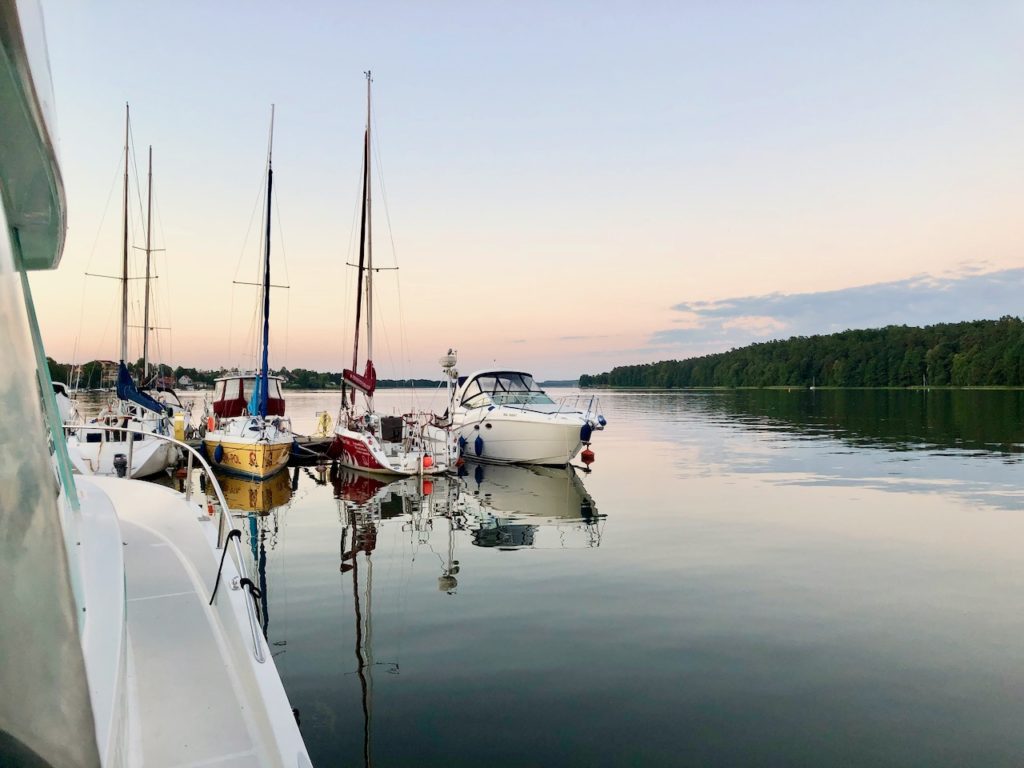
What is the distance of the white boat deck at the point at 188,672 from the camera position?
3.33m

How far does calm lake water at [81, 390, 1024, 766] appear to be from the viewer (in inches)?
226

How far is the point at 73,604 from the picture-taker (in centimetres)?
126

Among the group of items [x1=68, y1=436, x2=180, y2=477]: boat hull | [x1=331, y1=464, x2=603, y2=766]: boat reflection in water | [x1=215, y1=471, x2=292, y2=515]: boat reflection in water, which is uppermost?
[x1=68, y1=436, x2=180, y2=477]: boat hull

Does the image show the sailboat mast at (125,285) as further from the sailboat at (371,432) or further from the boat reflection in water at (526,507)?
the boat reflection in water at (526,507)

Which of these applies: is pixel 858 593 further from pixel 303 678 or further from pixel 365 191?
pixel 365 191

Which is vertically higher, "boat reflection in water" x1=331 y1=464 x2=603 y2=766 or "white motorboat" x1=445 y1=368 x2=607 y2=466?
"white motorboat" x1=445 y1=368 x2=607 y2=466

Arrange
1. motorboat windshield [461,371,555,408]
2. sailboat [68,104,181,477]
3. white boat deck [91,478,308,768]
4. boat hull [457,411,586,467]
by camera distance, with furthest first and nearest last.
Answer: motorboat windshield [461,371,555,408]
boat hull [457,411,586,467]
sailboat [68,104,181,477]
white boat deck [91,478,308,768]

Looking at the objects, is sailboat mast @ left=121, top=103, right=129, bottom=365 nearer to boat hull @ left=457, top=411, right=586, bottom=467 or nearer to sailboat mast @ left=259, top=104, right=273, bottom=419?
sailboat mast @ left=259, top=104, right=273, bottom=419

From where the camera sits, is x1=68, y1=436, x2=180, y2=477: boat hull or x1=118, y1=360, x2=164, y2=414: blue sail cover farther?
x1=118, y1=360, x2=164, y2=414: blue sail cover

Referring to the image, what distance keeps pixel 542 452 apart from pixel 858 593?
16.0 metres

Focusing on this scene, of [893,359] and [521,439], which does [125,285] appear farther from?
[893,359]

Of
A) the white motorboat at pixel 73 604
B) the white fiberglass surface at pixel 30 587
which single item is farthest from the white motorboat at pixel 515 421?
the white fiberglass surface at pixel 30 587

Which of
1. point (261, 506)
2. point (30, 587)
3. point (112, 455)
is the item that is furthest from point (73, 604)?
point (112, 455)

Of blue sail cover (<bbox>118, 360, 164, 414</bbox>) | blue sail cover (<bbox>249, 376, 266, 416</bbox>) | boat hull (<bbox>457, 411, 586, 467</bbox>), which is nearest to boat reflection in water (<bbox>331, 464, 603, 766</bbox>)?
boat hull (<bbox>457, 411, 586, 467</bbox>)
